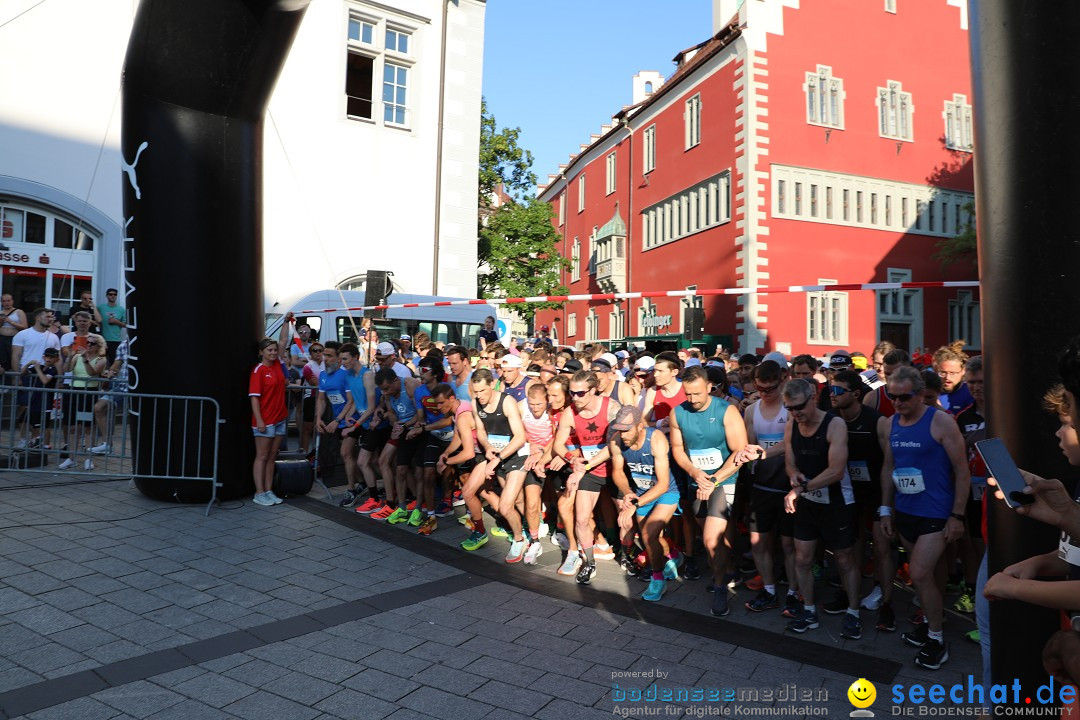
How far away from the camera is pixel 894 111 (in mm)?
28609

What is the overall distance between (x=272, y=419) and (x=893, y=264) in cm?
2666

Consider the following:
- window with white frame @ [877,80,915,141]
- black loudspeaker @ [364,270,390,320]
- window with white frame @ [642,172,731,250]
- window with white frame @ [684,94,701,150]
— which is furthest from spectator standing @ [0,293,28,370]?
window with white frame @ [877,80,915,141]

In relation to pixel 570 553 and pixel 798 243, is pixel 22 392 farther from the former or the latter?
pixel 798 243

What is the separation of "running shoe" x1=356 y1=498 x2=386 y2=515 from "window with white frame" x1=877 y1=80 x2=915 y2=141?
27.1m

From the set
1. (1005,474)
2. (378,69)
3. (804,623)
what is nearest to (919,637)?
(804,623)

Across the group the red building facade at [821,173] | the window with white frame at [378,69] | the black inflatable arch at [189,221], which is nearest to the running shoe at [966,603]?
the black inflatable arch at [189,221]

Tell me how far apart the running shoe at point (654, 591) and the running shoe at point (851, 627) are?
1360 mm

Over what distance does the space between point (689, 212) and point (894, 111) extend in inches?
346

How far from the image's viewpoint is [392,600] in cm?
542

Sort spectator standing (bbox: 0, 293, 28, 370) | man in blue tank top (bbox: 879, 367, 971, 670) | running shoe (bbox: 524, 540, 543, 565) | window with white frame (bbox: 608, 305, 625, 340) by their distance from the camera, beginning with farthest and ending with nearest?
window with white frame (bbox: 608, 305, 625, 340) → spectator standing (bbox: 0, 293, 28, 370) → running shoe (bbox: 524, 540, 543, 565) → man in blue tank top (bbox: 879, 367, 971, 670)

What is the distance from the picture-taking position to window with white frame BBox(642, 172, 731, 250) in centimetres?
2777

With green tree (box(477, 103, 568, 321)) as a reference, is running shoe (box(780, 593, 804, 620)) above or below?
below

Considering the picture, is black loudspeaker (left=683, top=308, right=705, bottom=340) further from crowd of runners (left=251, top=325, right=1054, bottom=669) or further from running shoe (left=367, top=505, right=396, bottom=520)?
running shoe (left=367, top=505, right=396, bottom=520)

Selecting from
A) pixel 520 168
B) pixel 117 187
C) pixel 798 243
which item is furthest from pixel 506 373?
pixel 520 168
